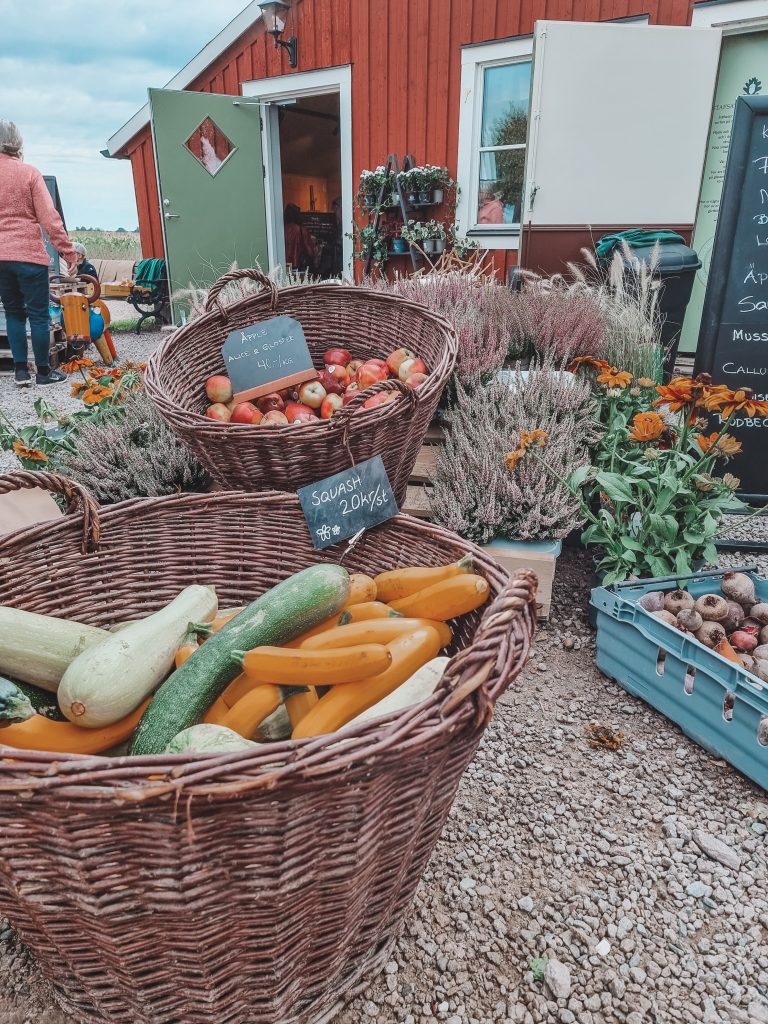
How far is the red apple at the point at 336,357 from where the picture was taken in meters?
2.38

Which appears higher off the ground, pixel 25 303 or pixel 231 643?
pixel 25 303

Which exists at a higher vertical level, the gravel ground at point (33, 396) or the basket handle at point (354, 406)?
the basket handle at point (354, 406)

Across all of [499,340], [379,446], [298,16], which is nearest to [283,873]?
[379,446]

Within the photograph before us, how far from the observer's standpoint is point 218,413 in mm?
2135

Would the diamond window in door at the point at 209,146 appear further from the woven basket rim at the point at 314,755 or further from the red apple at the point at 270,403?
the woven basket rim at the point at 314,755

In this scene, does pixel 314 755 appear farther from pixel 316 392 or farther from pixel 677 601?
pixel 316 392

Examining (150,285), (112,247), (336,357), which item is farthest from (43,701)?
(112,247)

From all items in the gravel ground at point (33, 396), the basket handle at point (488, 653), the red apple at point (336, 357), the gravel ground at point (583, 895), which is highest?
the red apple at point (336, 357)

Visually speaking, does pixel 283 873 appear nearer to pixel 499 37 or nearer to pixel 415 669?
pixel 415 669

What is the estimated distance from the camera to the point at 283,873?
2.66 feet

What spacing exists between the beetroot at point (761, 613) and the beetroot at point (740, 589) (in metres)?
0.03

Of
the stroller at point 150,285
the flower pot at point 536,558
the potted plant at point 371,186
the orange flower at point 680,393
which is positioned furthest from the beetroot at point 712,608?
the stroller at point 150,285

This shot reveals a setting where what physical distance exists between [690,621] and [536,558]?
503 mm

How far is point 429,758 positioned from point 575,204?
5.47 meters
